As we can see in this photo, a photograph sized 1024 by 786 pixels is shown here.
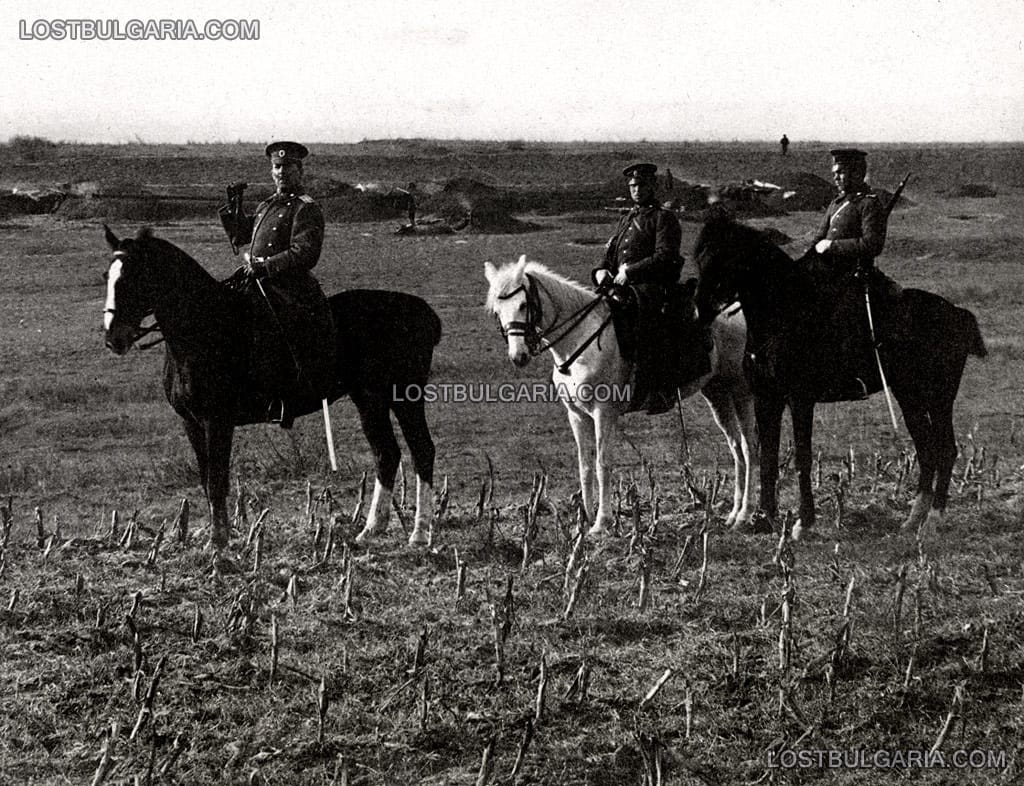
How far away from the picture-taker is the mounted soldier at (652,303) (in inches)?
385

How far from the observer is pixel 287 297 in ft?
29.8

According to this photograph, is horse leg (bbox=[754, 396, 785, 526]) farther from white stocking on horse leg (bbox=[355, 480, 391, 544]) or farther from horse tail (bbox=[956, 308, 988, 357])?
white stocking on horse leg (bbox=[355, 480, 391, 544])

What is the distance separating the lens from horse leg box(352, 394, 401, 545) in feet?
32.2

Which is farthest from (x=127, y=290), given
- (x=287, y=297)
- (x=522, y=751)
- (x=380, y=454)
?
(x=522, y=751)

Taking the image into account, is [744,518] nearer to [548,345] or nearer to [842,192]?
[548,345]

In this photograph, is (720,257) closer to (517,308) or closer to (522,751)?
(517,308)

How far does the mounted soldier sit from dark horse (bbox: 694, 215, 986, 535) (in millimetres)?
572

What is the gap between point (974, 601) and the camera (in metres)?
7.60

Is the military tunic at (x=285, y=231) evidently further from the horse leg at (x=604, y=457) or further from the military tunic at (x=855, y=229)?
the military tunic at (x=855, y=229)

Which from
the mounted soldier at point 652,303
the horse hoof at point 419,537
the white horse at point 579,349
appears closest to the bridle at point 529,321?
the white horse at point 579,349

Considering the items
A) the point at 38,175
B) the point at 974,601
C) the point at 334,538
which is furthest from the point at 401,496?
the point at 38,175

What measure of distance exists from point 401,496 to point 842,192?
17.0ft

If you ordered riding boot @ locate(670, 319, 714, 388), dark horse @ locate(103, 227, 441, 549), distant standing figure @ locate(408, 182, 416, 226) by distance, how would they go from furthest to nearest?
distant standing figure @ locate(408, 182, 416, 226), riding boot @ locate(670, 319, 714, 388), dark horse @ locate(103, 227, 441, 549)

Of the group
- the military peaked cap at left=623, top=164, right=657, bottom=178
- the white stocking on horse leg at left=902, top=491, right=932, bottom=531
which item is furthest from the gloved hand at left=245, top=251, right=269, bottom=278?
the white stocking on horse leg at left=902, top=491, right=932, bottom=531
